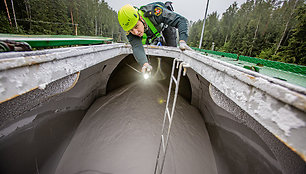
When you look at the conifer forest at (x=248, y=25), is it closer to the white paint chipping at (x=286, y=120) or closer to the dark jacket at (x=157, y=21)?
the dark jacket at (x=157, y=21)

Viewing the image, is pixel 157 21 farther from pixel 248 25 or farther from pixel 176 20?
pixel 248 25

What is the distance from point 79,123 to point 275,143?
308cm

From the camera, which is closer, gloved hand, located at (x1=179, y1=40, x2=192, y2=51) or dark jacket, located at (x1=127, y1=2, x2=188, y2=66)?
gloved hand, located at (x1=179, y1=40, x2=192, y2=51)

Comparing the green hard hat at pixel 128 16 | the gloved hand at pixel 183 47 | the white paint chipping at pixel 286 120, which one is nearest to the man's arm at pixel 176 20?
the gloved hand at pixel 183 47

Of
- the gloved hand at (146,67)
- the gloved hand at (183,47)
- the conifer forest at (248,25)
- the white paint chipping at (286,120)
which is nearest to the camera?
the white paint chipping at (286,120)

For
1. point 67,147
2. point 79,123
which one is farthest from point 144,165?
point 79,123

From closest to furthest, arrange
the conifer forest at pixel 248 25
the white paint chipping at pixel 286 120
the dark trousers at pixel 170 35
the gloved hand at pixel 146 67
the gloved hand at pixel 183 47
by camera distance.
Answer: the white paint chipping at pixel 286 120
the gloved hand at pixel 183 47
the gloved hand at pixel 146 67
the dark trousers at pixel 170 35
the conifer forest at pixel 248 25

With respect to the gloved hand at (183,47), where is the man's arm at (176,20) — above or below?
above

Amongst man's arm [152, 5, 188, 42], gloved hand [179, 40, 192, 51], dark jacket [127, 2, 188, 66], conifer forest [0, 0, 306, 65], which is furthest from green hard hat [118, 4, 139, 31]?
conifer forest [0, 0, 306, 65]

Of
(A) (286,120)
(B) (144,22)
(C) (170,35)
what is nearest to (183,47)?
(B) (144,22)

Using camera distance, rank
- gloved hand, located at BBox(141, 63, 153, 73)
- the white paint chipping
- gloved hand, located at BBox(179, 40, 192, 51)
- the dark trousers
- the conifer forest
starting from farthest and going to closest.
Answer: the conifer forest < the dark trousers < gloved hand, located at BBox(141, 63, 153, 73) < gloved hand, located at BBox(179, 40, 192, 51) < the white paint chipping

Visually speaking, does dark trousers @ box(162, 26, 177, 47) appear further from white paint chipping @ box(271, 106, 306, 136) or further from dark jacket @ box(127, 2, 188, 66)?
white paint chipping @ box(271, 106, 306, 136)

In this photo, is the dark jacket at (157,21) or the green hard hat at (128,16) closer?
the green hard hat at (128,16)

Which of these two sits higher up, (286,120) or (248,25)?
(248,25)
